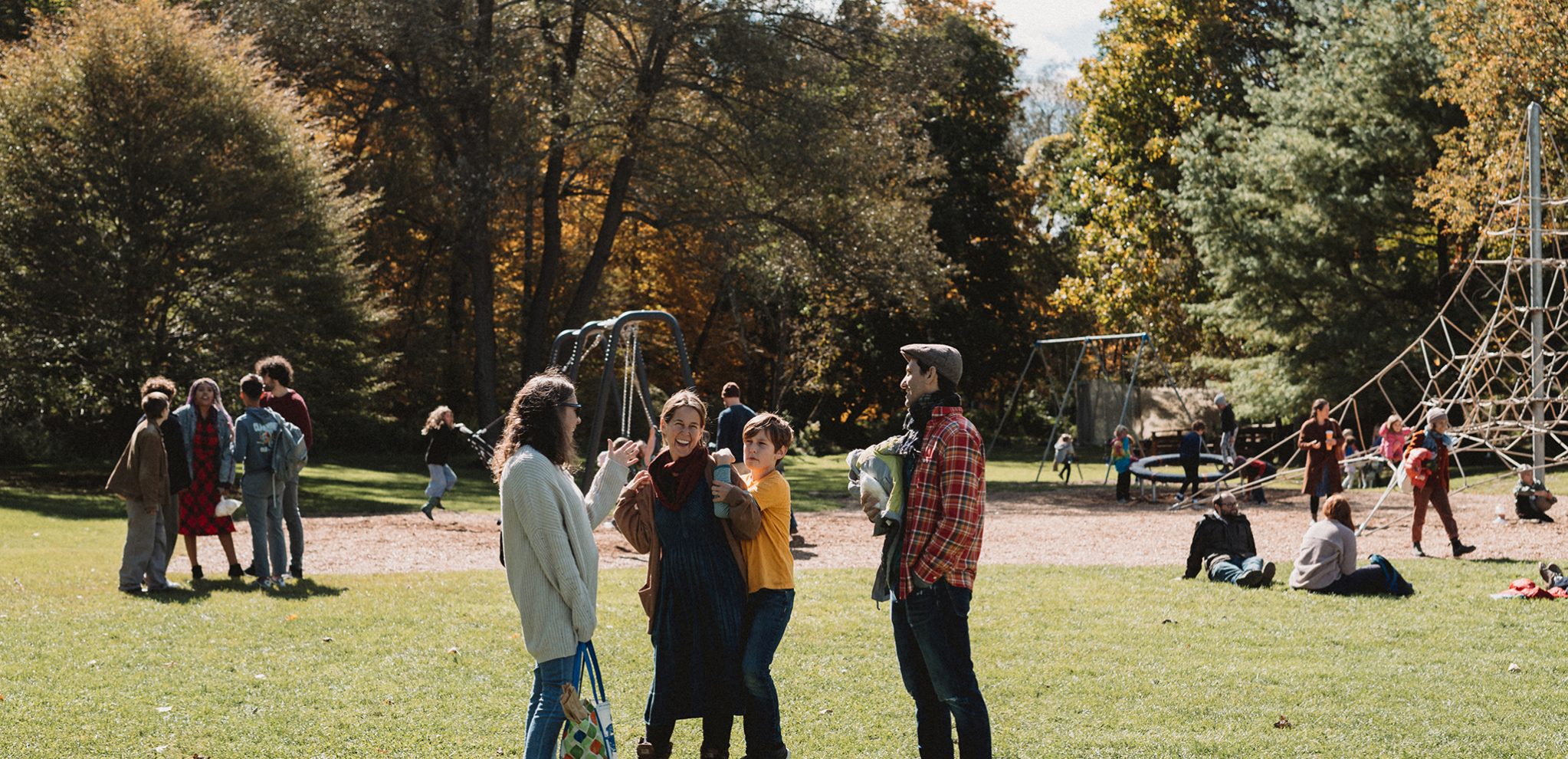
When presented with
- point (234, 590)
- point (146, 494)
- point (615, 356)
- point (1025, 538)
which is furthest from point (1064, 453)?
point (146, 494)

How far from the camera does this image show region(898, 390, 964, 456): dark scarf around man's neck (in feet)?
16.9

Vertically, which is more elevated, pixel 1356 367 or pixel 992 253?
pixel 992 253

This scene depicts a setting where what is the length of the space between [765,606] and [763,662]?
0.24 meters

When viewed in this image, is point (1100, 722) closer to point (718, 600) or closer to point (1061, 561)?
point (718, 600)

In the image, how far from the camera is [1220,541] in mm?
12000

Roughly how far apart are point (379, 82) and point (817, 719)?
2189cm

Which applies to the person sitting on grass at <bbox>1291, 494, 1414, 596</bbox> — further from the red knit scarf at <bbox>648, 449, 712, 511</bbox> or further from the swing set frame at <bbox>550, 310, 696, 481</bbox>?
the red knit scarf at <bbox>648, 449, 712, 511</bbox>

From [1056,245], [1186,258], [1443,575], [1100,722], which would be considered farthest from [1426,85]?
[1100,722]

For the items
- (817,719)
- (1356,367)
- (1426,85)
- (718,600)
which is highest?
(1426,85)

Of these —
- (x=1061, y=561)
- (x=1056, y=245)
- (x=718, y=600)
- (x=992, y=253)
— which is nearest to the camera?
(x=718, y=600)

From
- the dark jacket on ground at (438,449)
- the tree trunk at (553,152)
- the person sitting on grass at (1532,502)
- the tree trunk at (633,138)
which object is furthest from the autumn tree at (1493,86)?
the dark jacket on ground at (438,449)

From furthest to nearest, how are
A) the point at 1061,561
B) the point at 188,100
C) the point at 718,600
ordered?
1. the point at 188,100
2. the point at 1061,561
3. the point at 718,600

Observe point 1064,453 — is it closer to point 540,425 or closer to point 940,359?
point 940,359

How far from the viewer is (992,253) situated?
4028cm
